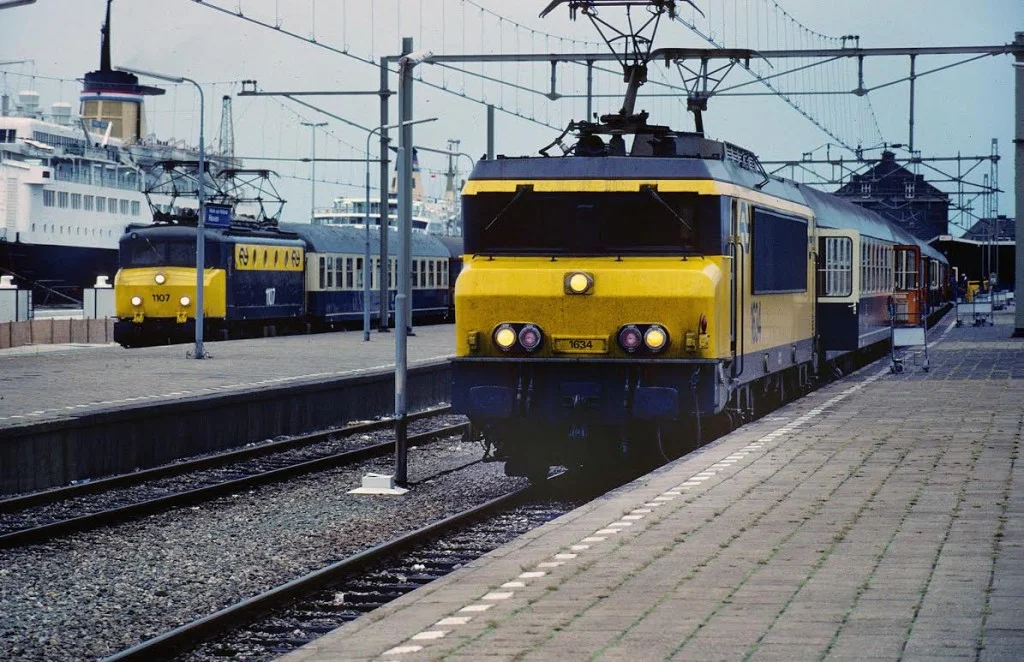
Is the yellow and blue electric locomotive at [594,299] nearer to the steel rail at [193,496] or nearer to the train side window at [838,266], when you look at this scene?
the steel rail at [193,496]

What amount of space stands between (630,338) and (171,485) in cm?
592

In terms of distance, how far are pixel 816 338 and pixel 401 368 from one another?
900 cm

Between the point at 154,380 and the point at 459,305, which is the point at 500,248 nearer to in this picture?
the point at 459,305

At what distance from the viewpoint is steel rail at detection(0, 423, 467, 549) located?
13.3 m

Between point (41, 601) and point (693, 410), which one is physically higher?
point (693, 410)

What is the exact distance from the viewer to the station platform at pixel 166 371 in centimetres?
2130

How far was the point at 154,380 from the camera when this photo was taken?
25.9m

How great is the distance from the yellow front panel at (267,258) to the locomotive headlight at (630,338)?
100 feet

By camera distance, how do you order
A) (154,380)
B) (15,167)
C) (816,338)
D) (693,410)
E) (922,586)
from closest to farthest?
(922,586) → (693,410) → (816,338) → (154,380) → (15,167)

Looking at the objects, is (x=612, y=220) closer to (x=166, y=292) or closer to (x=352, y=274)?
(x=166, y=292)

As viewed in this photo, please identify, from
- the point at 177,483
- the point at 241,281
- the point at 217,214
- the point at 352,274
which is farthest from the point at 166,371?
the point at 352,274

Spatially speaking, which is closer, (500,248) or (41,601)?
(41,601)

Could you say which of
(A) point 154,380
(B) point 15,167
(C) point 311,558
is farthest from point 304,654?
(B) point 15,167

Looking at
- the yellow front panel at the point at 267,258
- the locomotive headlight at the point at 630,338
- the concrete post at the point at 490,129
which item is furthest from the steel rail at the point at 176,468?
the concrete post at the point at 490,129
